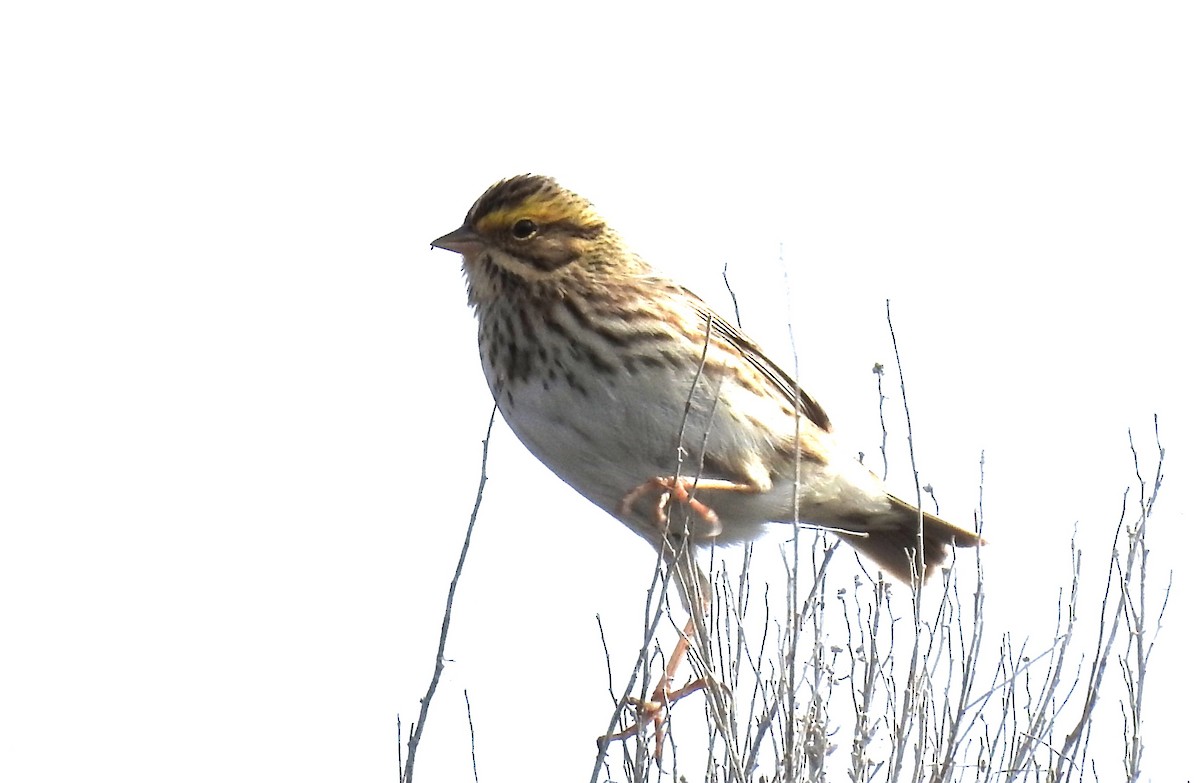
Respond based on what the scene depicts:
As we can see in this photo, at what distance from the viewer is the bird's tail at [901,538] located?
8805 mm

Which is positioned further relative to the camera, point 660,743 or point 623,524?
point 623,524

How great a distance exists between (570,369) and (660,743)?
1.54 metres

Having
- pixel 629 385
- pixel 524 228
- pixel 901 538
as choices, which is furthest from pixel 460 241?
pixel 901 538

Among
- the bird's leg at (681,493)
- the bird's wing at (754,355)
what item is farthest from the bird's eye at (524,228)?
the bird's leg at (681,493)

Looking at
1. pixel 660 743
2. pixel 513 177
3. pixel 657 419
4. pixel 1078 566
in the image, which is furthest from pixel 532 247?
pixel 1078 566

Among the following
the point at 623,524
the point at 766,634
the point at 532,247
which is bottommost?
the point at 766,634

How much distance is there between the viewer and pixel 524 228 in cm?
814

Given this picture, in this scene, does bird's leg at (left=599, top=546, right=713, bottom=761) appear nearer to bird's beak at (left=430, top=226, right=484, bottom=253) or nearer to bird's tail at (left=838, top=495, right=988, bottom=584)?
bird's tail at (left=838, top=495, right=988, bottom=584)

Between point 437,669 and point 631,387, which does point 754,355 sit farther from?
point 437,669

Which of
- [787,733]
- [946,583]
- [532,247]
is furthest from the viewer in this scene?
[532,247]

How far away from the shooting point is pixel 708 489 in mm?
7785

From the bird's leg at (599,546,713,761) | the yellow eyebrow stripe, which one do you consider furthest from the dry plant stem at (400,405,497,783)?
the yellow eyebrow stripe

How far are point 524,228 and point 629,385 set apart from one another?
3.60ft

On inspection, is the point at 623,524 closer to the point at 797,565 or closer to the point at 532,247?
the point at 532,247
